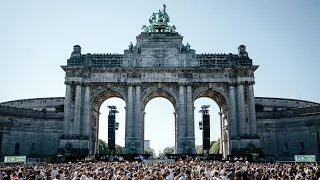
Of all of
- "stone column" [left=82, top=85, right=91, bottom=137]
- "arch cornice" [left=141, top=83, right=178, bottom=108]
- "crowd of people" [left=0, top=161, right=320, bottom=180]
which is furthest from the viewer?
"arch cornice" [left=141, top=83, right=178, bottom=108]

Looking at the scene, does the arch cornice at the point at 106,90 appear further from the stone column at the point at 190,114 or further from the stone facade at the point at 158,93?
the stone column at the point at 190,114

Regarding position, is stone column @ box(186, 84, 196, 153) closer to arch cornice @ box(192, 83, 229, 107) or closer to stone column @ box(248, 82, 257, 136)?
arch cornice @ box(192, 83, 229, 107)

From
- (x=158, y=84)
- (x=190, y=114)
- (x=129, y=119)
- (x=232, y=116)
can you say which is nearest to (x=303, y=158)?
(x=232, y=116)

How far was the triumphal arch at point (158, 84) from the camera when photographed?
202ft

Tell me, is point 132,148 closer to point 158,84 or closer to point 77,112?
point 77,112

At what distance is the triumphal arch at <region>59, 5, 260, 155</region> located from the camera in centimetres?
6150

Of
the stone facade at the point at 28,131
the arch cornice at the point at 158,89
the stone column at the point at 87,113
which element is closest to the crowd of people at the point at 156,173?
the stone column at the point at 87,113

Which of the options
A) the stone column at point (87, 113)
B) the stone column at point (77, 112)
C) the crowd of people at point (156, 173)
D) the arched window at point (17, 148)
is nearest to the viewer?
the crowd of people at point (156, 173)

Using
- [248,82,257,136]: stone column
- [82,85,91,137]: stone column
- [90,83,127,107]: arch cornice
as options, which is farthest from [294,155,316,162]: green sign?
[82,85,91,137]: stone column

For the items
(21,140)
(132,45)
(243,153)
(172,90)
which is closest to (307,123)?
(243,153)

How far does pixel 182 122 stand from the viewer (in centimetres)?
6150

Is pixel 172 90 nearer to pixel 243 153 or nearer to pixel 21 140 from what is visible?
pixel 243 153

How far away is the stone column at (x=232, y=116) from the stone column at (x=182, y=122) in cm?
898

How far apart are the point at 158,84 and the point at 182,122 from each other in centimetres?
895
